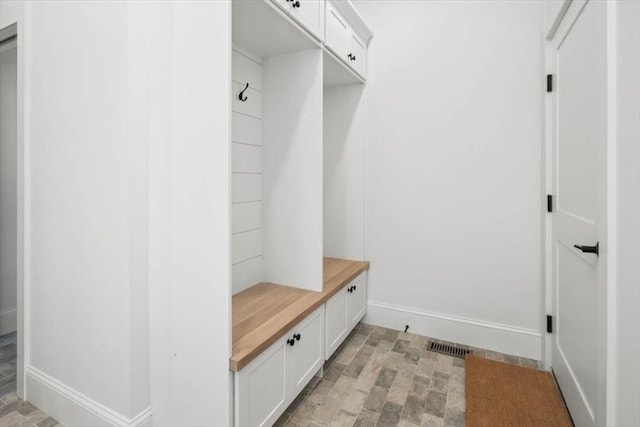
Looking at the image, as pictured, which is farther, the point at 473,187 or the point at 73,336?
the point at 473,187

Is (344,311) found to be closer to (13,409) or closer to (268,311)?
(268,311)

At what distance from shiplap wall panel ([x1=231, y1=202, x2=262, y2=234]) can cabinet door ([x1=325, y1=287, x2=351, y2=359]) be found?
70 cm

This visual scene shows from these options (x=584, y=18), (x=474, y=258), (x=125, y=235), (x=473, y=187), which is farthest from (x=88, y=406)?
(x=584, y=18)

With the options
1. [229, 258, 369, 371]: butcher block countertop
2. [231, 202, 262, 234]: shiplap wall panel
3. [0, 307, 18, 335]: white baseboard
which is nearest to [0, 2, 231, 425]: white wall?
[229, 258, 369, 371]: butcher block countertop

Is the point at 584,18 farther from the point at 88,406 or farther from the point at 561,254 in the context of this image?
the point at 88,406

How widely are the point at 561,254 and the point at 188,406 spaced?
2.16 meters

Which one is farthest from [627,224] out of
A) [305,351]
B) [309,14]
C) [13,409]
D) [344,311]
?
[13,409]

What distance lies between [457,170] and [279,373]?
75.4 inches

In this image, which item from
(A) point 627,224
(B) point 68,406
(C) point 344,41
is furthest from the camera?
(C) point 344,41

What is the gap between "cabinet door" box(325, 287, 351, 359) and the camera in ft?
6.86

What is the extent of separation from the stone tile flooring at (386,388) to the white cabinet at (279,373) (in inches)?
5.8

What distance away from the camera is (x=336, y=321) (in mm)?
2229

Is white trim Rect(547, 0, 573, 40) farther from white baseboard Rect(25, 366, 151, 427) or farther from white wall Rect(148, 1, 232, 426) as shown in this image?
white baseboard Rect(25, 366, 151, 427)

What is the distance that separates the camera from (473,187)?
246 cm
